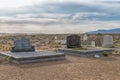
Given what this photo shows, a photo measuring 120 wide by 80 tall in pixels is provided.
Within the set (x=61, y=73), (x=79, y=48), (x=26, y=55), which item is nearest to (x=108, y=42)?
(x=79, y=48)

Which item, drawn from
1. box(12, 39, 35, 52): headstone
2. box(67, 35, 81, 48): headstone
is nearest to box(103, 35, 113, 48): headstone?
box(67, 35, 81, 48): headstone

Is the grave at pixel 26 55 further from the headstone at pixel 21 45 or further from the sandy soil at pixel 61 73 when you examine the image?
the sandy soil at pixel 61 73

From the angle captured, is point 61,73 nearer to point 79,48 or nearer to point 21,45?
point 21,45

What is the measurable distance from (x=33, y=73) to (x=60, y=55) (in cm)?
503

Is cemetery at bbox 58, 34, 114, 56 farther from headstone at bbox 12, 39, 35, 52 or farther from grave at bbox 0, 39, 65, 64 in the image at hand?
headstone at bbox 12, 39, 35, 52

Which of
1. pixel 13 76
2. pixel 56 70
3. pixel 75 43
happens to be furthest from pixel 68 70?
pixel 75 43

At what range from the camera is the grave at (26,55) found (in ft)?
49.1

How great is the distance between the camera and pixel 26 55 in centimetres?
1586

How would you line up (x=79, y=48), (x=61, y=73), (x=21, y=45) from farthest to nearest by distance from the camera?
1. (x=79, y=48)
2. (x=21, y=45)
3. (x=61, y=73)

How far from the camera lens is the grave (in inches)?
589

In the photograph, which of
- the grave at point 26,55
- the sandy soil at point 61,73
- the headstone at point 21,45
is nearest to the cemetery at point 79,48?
the grave at point 26,55

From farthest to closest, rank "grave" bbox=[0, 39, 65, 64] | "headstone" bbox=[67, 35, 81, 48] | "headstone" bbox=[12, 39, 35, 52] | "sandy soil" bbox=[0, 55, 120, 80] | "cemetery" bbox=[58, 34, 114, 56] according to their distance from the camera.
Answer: "headstone" bbox=[67, 35, 81, 48] < "cemetery" bbox=[58, 34, 114, 56] < "headstone" bbox=[12, 39, 35, 52] < "grave" bbox=[0, 39, 65, 64] < "sandy soil" bbox=[0, 55, 120, 80]

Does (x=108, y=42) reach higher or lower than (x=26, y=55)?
higher

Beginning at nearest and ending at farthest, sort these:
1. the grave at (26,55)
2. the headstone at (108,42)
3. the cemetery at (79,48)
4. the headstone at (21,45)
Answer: the grave at (26,55)
the headstone at (21,45)
the cemetery at (79,48)
the headstone at (108,42)
